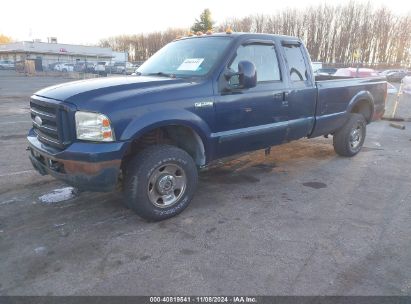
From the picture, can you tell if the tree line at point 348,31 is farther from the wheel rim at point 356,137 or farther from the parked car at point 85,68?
the wheel rim at point 356,137

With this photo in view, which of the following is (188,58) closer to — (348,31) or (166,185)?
(166,185)

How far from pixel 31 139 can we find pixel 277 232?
294 centimetres

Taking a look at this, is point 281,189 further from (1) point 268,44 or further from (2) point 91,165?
(2) point 91,165

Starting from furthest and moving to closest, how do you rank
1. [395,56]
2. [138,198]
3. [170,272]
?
[395,56]
[138,198]
[170,272]

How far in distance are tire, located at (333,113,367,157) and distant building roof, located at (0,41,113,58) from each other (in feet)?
231

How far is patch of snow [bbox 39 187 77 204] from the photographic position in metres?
4.30

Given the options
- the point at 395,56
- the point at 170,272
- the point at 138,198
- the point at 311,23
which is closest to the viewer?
the point at 170,272

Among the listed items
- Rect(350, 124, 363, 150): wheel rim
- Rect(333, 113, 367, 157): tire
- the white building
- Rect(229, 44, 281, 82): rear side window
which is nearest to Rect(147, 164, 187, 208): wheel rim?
Rect(229, 44, 281, 82): rear side window

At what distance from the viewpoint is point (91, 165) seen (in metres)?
3.17

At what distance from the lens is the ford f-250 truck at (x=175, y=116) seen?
3225 mm

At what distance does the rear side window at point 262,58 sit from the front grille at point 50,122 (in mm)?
2124

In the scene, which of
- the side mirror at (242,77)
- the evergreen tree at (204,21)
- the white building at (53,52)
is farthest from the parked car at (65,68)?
the side mirror at (242,77)

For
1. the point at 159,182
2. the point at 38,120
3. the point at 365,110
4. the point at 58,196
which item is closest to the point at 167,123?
the point at 159,182

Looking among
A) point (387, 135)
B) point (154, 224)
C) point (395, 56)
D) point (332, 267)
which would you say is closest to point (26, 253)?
point (154, 224)
